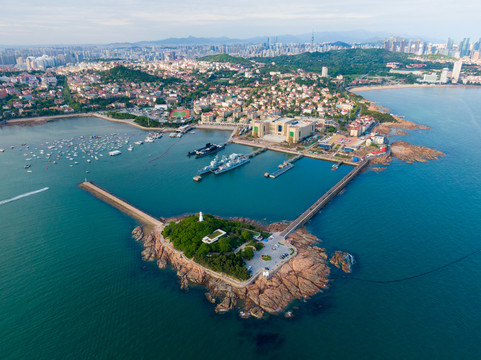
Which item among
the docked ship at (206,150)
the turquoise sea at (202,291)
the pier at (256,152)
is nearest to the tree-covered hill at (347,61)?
the pier at (256,152)

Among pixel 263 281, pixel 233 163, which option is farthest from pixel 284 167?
pixel 263 281

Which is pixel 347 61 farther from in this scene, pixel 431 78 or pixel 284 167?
pixel 284 167

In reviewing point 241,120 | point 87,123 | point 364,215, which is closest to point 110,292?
point 364,215

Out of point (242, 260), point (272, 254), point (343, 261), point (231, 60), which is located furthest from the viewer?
point (231, 60)

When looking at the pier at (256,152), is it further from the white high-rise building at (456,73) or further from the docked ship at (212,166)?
the white high-rise building at (456,73)

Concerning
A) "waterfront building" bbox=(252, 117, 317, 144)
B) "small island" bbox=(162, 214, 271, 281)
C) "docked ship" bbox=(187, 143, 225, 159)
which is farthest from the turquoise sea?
"waterfront building" bbox=(252, 117, 317, 144)
